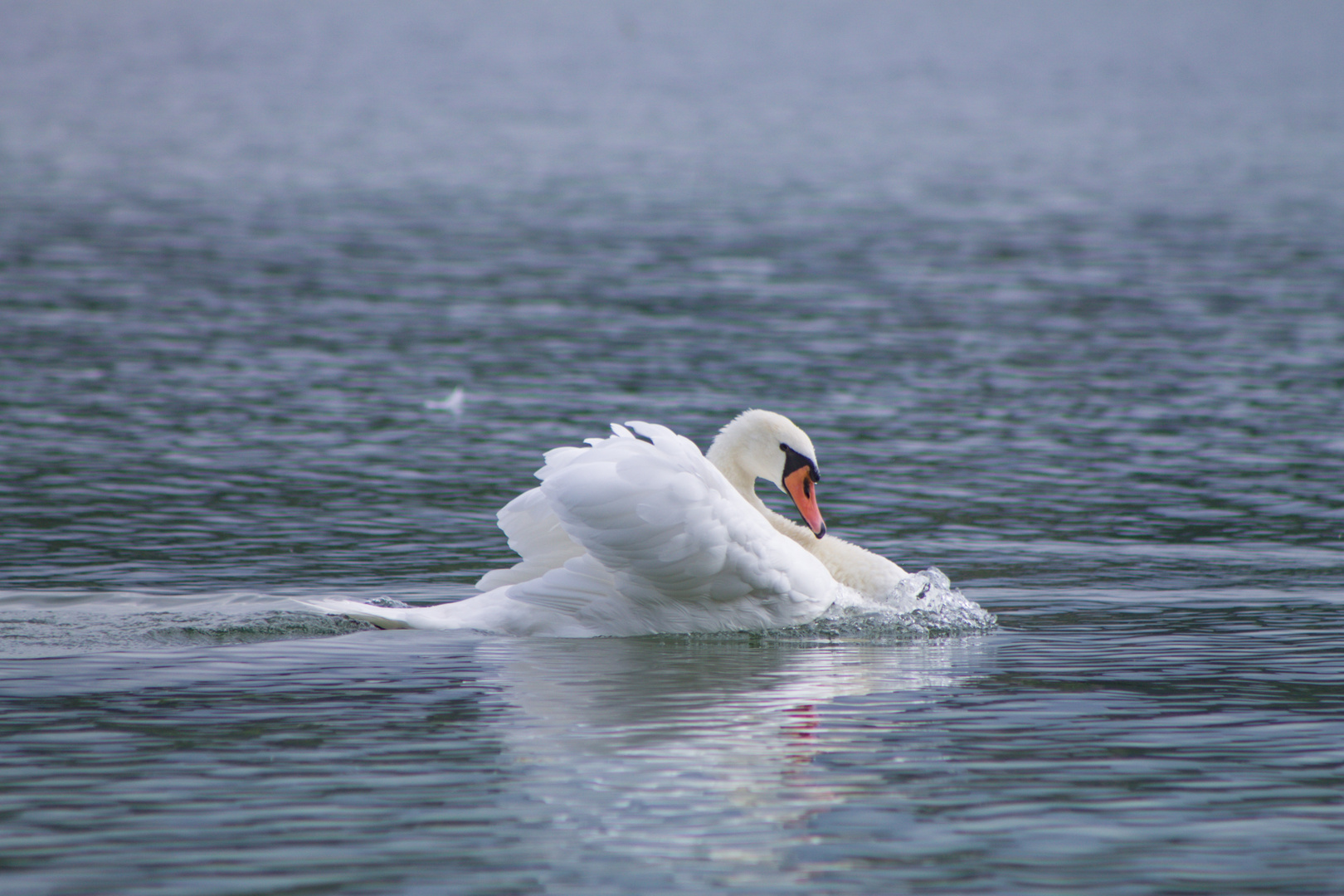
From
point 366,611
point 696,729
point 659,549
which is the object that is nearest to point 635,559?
point 659,549

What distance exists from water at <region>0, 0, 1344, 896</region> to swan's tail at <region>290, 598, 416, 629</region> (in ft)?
0.40

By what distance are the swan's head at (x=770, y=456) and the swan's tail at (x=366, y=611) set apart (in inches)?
94.4

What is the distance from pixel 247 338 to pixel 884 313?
358 inches

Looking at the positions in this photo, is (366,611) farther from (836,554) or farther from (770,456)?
(836,554)

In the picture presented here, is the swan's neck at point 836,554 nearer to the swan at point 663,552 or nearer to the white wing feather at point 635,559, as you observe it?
the swan at point 663,552

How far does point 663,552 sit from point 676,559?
113 millimetres

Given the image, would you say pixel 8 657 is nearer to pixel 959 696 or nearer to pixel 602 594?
pixel 602 594

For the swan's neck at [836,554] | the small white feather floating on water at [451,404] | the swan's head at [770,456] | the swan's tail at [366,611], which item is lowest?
the swan's tail at [366,611]

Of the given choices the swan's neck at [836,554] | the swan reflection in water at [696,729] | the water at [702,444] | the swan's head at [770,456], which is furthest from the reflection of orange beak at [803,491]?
the swan reflection in water at [696,729]

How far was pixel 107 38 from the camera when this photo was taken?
140 m

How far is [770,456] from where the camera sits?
12789 mm

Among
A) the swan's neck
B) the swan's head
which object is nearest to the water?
the swan's neck

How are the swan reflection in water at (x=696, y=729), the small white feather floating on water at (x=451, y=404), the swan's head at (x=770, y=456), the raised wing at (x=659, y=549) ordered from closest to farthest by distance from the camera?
1. the swan reflection in water at (x=696, y=729)
2. the raised wing at (x=659, y=549)
3. the swan's head at (x=770, y=456)
4. the small white feather floating on water at (x=451, y=404)

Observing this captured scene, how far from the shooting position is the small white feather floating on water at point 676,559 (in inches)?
434
